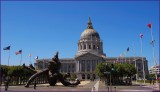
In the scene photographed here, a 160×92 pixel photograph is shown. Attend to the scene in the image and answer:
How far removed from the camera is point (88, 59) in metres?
174

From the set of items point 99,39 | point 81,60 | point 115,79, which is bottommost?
point 115,79

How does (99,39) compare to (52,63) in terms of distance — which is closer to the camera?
(52,63)

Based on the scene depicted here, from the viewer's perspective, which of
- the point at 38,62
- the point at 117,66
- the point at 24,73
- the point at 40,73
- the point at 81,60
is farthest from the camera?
the point at 38,62

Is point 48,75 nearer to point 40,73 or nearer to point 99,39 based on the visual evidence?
point 40,73

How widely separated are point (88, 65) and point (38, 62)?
38.1m

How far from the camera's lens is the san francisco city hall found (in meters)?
173

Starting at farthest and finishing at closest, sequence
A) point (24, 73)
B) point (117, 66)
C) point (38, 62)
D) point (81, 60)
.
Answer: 1. point (38, 62)
2. point (81, 60)
3. point (24, 73)
4. point (117, 66)

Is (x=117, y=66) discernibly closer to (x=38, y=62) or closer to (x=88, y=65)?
(x=88, y=65)

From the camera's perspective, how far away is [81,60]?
174125mm

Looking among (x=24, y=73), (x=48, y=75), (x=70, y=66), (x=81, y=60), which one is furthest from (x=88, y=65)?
(x=48, y=75)

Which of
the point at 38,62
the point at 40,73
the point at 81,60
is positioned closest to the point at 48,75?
the point at 40,73

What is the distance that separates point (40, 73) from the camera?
51.7 meters

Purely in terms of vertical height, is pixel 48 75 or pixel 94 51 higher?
pixel 94 51

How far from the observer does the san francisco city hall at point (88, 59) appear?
172875 millimetres
